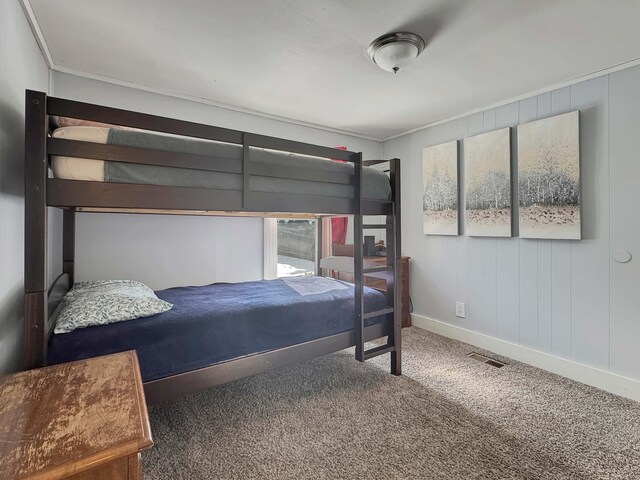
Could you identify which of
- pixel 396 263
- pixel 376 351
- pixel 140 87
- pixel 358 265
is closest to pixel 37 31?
pixel 140 87

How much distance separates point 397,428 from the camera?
1839 millimetres

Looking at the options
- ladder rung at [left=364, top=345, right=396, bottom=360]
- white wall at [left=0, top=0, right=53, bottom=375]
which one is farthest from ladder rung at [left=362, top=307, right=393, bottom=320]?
white wall at [left=0, top=0, right=53, bottom=375]

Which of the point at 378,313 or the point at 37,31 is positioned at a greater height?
the point at 37,31

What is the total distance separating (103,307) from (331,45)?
1995 millimetres

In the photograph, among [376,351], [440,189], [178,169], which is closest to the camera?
[178,169]

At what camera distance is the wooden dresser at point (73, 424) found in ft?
2.42

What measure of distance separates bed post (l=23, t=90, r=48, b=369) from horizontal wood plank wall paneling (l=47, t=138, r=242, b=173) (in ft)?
0.18

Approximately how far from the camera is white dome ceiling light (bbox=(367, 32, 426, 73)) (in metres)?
1.88

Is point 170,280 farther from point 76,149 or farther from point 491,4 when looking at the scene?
point 491,4

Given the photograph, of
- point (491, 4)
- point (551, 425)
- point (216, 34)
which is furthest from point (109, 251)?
point (551, 425)

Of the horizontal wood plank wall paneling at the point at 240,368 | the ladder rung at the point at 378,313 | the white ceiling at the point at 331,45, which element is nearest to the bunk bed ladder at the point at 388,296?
the ladder rung at the point at 378,313

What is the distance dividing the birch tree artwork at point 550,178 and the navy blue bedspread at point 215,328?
1.48 m

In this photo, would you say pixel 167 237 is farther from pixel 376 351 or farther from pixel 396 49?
pixel 396 49

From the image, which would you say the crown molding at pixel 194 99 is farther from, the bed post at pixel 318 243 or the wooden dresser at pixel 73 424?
the wooden dresser at pixel 73 424
